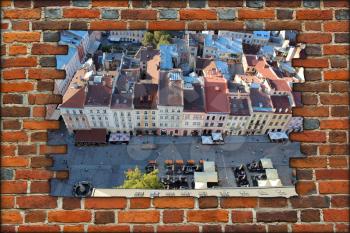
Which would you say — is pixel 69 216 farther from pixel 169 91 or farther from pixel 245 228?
pixel 169 91

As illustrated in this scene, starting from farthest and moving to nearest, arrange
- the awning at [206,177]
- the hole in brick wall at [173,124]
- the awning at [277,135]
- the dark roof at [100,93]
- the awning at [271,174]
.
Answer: the awning at [277,135] < the dark roof at [100,93] < the hole in brick wall at [173,124] < the awning at [271,174] < the awning at [206,177]

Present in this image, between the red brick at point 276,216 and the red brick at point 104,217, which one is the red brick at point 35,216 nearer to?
the red brick at point 104,217

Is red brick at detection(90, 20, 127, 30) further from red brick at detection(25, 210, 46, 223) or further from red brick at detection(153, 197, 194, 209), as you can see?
red brick at detection(25, 210, 46, 223)

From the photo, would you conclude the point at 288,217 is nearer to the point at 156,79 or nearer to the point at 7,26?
the point at 7,26

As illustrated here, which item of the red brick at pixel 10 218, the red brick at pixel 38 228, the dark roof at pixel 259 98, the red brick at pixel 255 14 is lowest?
the dark roof at pixel 259 98

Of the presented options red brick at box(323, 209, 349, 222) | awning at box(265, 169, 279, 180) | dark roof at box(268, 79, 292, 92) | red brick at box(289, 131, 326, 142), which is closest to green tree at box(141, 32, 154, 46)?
dark roof at box(268, 79, 292, 92)

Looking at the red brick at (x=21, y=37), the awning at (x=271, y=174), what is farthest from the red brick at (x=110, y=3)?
the awning at (x=271, y=174)

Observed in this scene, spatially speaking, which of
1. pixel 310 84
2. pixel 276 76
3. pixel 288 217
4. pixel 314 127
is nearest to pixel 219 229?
pixel 288 217
